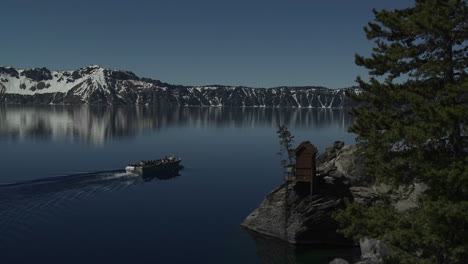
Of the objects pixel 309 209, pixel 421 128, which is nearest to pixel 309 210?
pixel 309 209

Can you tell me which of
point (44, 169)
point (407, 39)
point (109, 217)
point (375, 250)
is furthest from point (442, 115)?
point (44, 169)

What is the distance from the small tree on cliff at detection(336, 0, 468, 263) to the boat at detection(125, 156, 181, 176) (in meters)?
61.0

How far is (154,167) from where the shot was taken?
79.5m

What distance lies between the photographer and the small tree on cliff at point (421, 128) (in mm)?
16625

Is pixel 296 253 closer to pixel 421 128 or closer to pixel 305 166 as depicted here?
pixel 305 166

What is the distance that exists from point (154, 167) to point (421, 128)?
222 ft

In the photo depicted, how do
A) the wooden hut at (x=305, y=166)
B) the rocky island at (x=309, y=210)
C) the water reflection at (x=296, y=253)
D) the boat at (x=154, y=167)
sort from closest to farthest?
the water reflection at (x=296, y=253) < the rocky island at (x=309, y=210) < the wooden hut at (x=305, y=166) < the boat at (x=154, y=167)

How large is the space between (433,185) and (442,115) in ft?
11.1

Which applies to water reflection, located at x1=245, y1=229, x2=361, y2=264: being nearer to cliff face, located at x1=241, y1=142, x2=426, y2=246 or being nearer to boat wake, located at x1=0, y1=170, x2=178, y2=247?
cliff face, located at x1=241, y1=142, x2=426, y2=246

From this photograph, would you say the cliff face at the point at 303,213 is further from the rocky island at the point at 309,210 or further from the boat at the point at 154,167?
the boat at the point at 154,167

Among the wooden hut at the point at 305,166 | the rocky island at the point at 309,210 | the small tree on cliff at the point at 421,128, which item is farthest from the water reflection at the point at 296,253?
the small tree on cliff at the point at 421,128

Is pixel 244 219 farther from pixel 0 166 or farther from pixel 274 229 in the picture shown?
pixel 0 166

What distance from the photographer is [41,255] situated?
38.3 metres

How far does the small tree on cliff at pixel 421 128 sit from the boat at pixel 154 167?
61.0 metres
